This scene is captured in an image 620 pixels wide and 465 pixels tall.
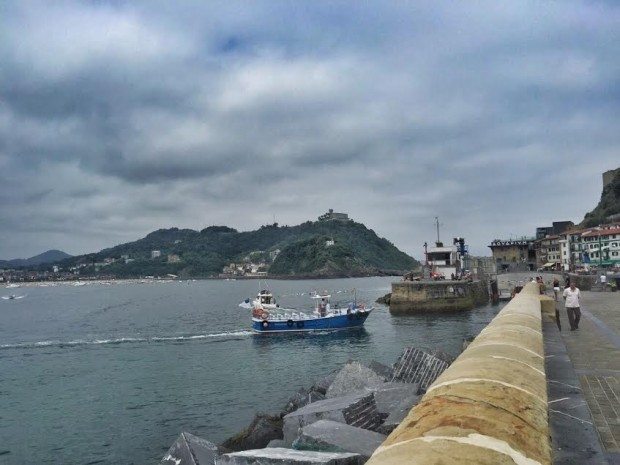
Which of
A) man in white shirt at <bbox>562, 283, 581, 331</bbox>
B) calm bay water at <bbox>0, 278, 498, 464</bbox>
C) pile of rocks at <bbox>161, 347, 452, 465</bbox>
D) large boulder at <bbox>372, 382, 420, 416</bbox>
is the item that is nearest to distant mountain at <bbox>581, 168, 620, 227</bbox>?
calm bay water at <bbox>0, 278, 498, 464</bbox>

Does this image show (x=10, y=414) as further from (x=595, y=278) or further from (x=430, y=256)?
(x=430, y=256)

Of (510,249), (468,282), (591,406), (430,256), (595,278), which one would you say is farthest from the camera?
(510,249)

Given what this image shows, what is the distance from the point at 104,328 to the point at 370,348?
3429 cm

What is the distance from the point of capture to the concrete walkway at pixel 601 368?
602 centimetres

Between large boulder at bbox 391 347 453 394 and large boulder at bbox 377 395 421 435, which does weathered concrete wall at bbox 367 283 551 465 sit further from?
large boulder at bbox 391 347 453 394

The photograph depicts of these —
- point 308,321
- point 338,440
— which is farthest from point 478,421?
point 308,321

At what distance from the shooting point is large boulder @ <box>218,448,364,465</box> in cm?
578

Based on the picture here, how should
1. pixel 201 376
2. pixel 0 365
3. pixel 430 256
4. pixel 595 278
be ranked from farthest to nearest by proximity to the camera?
pixel 430 256, pixel 595 278, pixel 0 365, pixel 201 376

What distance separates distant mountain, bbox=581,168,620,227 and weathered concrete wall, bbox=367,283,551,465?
122 metres

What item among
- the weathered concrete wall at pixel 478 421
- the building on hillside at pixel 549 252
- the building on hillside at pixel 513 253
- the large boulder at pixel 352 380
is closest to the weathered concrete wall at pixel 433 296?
the large boulder at pixel 352 380

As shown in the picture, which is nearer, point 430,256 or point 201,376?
point 201,376

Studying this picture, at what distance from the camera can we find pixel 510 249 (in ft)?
465

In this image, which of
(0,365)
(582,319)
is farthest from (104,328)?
(582,319)

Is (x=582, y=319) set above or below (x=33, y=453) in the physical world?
above
